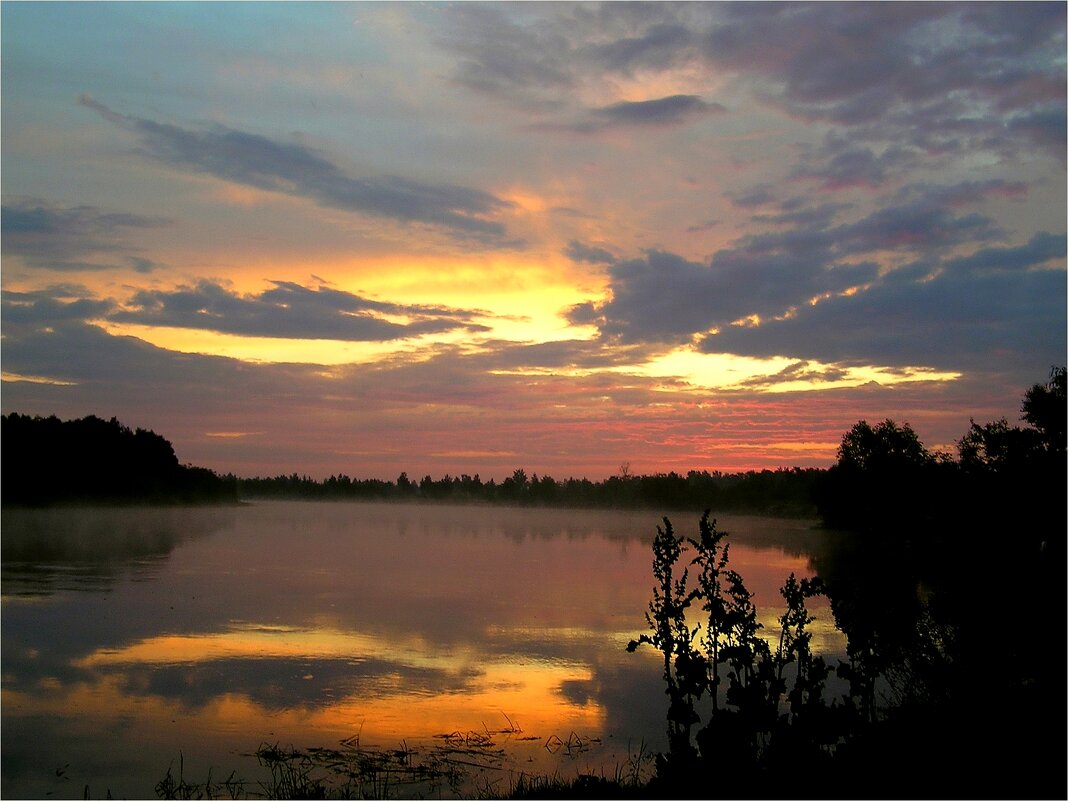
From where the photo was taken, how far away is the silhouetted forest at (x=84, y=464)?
75.4 metres

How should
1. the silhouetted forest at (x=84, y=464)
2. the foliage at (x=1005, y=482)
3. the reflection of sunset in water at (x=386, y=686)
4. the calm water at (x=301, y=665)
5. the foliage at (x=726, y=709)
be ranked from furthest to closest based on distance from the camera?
the silhouetted forest at (x=84, y=464)
the foliage at (x=1005, y=482)
the reflection of sunset in water at (x=386, y=686)
the calm water at (x=301, y=665)
the foliage at (x=726, y=709)

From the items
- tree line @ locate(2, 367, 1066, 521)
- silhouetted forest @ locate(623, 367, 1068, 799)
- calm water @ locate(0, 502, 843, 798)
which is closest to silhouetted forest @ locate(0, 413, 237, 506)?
tree line @ locate(2, 367, 1066, 521)

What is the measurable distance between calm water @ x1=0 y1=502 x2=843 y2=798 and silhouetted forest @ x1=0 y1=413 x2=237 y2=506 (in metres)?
45.0

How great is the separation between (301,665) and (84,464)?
78.2 metres

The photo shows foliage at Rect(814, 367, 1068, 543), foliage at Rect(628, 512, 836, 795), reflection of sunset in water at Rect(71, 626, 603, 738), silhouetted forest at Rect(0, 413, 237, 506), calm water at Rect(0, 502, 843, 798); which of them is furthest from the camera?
silhouetted forest at Rect(0, 413, 237, 506)

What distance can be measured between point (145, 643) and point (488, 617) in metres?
8.20

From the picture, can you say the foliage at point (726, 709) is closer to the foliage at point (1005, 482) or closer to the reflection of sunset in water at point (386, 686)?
the reflection of sunset in water at point (386, 686)

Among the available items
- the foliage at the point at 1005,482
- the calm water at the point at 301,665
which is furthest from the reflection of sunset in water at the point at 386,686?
the foliage at the point at 1005,482

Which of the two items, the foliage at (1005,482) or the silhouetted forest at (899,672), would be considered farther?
the foliage at (1005,482)

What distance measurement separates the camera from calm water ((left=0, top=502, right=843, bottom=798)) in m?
11.6

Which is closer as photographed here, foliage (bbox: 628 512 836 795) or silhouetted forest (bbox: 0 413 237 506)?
foliage (bbox: 628 512 836 795)

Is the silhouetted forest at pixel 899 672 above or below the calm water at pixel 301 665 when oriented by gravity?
above

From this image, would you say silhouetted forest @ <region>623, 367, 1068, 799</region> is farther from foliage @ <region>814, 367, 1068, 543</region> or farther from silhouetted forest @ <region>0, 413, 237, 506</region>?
silhouetted forest @ <region>0, 413, 237, 506</region>

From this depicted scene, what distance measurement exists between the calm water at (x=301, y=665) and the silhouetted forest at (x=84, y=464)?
44989mm
